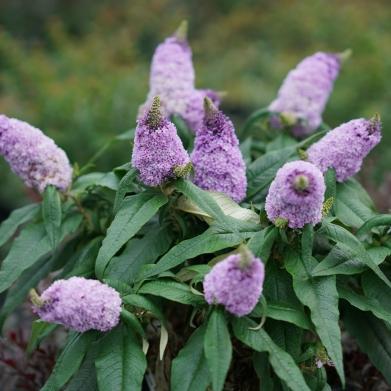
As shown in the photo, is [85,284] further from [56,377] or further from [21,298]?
[21,298]

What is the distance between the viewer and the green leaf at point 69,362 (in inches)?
61.7

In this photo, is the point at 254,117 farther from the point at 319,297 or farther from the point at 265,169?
the point at 319,297

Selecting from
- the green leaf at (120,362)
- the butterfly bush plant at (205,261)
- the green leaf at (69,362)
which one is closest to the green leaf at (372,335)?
the butterfly bush plant at (205,261)

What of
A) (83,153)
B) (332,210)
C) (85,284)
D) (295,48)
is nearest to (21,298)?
(85,284)

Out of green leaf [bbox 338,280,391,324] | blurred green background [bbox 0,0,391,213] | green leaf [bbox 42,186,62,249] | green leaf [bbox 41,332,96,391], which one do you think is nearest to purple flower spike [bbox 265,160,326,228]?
green leaf [bbox 338,280,391,324]

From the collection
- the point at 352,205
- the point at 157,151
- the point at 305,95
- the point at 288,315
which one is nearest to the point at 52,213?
the point at 157,151

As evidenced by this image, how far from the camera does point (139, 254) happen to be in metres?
1.76

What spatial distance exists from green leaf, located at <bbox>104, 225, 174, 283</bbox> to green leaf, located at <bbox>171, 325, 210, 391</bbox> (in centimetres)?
26

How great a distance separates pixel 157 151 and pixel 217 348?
0.49 m

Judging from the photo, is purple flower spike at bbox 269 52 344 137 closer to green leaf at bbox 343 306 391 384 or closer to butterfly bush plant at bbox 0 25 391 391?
butterfly bush plant at bbox 0 25 391 391

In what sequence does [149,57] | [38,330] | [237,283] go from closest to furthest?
[237,283] < [38,330] < [149,57]

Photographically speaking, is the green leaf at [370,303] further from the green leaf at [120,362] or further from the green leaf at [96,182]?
the green leaf at [96,182]

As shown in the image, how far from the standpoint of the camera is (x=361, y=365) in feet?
6.93

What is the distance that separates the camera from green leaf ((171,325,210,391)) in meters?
1.48
